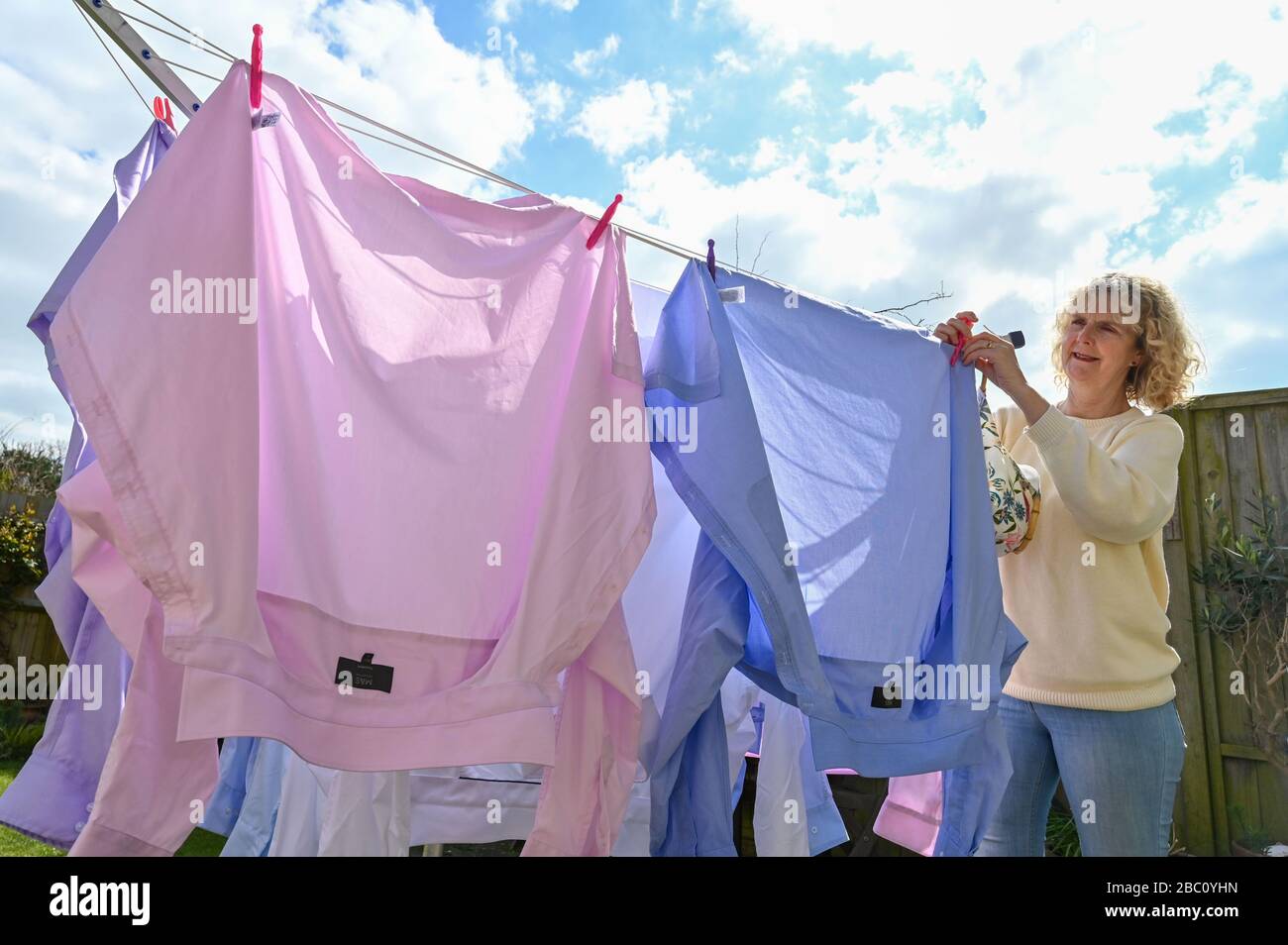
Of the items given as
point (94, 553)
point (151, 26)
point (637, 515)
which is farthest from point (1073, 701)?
point (151, 26)

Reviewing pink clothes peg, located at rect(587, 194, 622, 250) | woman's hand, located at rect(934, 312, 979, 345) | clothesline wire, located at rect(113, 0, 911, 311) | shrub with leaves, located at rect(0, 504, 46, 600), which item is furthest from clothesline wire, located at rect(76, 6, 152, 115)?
shrub with leaves, located at rect(0, 504, 46, 600)

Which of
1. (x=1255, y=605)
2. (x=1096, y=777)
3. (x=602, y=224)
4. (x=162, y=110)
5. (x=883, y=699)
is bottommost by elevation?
(x=1096, y=777)

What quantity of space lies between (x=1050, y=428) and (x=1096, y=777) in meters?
0.70

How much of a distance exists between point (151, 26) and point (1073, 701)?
6.87 ft

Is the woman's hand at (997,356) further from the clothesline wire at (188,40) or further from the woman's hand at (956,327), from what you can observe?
the clothesline wire at (188,40)

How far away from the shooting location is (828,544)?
5.55 feet

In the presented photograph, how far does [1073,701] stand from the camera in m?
1.76

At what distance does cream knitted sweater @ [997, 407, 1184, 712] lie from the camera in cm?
175

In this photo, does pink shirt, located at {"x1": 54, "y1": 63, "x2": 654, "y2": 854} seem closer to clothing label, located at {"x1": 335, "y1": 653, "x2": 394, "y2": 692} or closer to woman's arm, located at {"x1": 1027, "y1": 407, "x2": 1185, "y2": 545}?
clothing label, located at {"x1": 335, "y1": 653, "x2": 394, "y2": 692}

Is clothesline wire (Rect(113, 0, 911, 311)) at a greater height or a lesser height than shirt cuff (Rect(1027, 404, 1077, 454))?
greater

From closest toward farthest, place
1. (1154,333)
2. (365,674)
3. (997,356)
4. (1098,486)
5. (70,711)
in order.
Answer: (365,674), (70,711), (1098,486), (997,356), (1154,333)

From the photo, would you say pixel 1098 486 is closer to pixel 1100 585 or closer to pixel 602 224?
pixel 1100 585

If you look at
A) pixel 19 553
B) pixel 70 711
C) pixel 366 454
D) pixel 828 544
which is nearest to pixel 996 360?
pixel 828 544
